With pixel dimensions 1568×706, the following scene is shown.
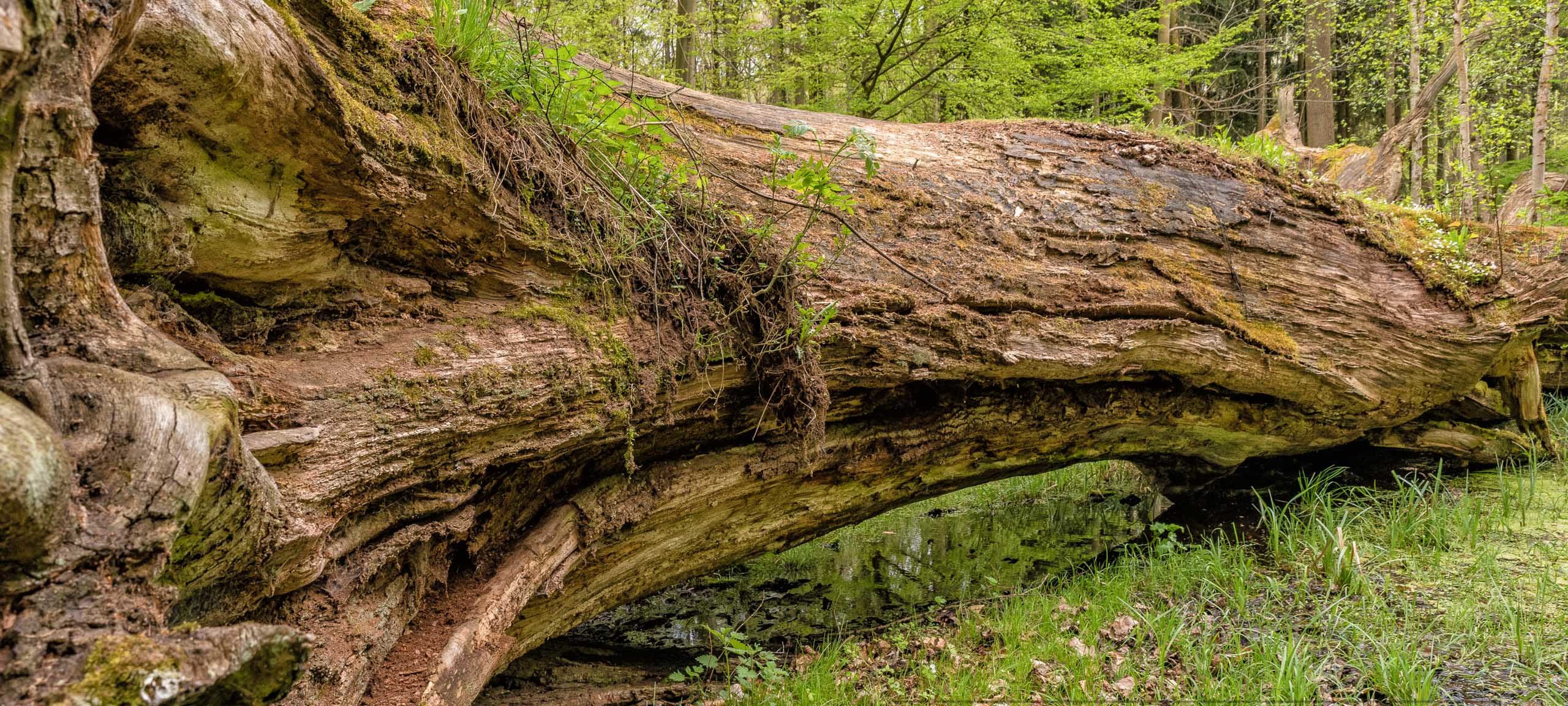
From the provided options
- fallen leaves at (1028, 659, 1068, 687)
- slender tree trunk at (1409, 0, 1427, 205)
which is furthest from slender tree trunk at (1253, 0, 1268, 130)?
fallen leaves at (1028, 659, 1068, 687)

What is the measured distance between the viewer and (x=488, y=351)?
7.55 ft

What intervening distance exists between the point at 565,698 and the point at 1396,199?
9150mm

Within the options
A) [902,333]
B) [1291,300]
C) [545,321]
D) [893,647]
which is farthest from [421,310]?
[1291,300]

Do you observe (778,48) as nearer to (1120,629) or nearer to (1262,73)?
(1120,629)

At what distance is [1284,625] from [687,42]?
899 cm

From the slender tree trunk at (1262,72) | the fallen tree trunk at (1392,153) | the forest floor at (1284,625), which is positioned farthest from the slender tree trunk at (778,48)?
the slender tree trunk at (1262,72)

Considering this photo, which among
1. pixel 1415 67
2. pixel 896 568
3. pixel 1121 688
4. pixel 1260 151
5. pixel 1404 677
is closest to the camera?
pixel 1404 677

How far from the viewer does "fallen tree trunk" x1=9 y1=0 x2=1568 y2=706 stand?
1268 millimetres

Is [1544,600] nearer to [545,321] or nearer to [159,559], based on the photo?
[545,321]

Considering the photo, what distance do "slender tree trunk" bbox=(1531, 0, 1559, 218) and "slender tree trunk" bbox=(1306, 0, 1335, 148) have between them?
17.4ft

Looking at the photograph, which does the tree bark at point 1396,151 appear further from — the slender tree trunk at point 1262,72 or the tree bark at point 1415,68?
the slender tree trunk at point 1262,72

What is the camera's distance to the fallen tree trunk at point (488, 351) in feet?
4.16

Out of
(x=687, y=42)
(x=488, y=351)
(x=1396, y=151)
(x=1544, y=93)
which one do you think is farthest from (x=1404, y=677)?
(x=687, y=42)

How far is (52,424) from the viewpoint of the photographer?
1.19 metres
